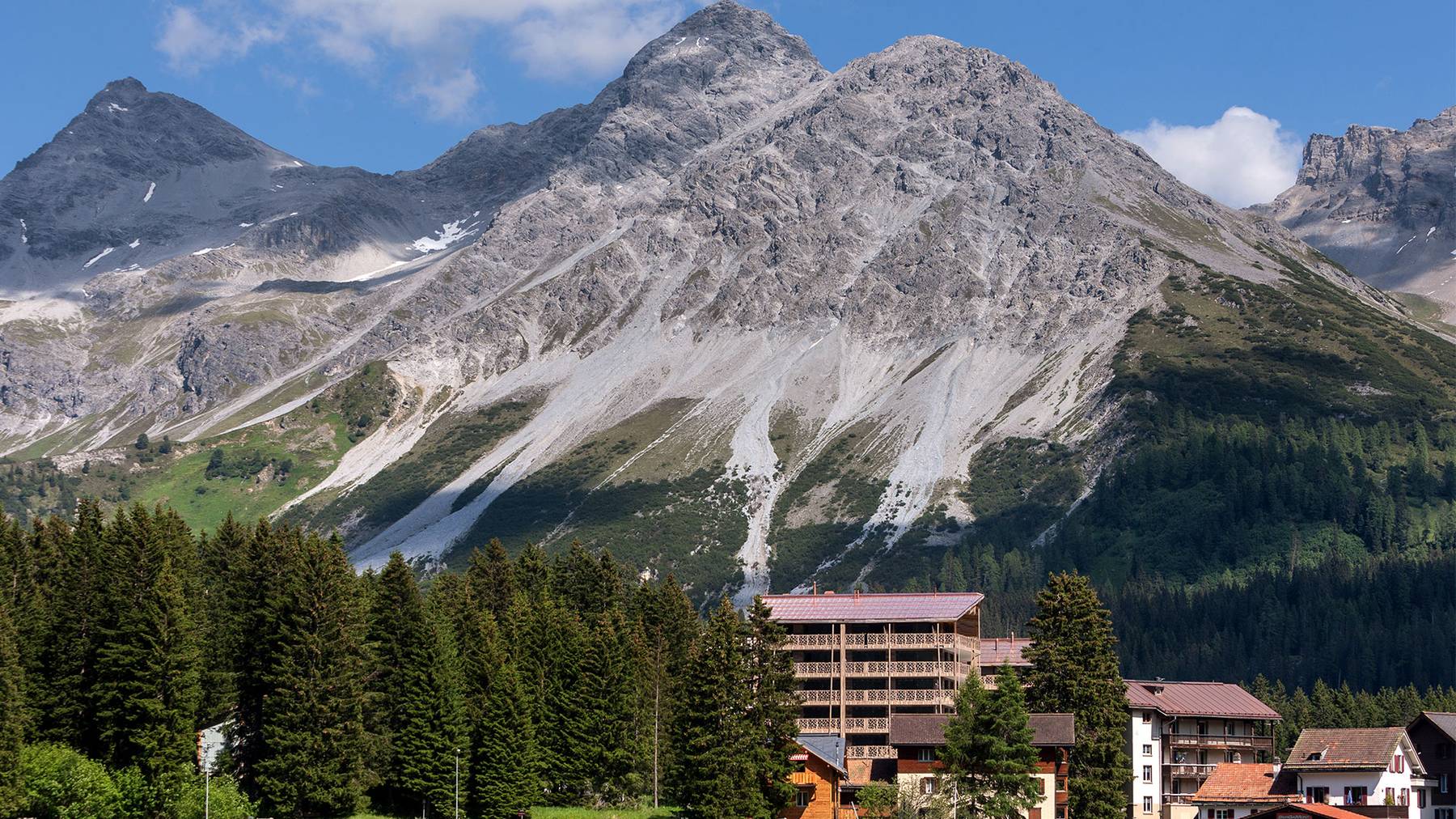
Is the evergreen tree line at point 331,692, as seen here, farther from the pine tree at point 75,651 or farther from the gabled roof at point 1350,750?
the gabled roof at point 1350,750

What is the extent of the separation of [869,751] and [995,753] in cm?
2669

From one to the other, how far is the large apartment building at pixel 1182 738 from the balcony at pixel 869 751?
16.3 metres

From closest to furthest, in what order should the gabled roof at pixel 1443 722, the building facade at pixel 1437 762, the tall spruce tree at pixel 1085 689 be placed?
1. the tall spruce tree at pixel 1085 689
2. the building facade at pixel 1437 762
3. the gabled roof at pixel 1443 722

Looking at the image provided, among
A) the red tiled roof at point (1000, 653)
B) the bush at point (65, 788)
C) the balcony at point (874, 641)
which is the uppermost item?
the balcony at point (874, 641)

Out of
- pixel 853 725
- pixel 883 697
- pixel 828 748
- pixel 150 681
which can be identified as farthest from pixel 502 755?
pixel 883 697

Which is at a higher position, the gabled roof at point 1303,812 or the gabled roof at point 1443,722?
the gabled roof at point 1443,722

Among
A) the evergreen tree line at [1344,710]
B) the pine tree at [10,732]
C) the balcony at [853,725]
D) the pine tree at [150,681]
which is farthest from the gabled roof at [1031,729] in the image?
the evergreen tree line at [1344,710]

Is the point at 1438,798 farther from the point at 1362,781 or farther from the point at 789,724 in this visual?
→ the point at 789,724

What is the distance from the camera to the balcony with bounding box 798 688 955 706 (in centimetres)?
13462

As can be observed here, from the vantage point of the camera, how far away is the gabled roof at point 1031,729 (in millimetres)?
111625

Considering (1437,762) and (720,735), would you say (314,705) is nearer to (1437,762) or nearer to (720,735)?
(720,735)

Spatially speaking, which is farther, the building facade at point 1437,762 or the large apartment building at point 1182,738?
the large apartment building at point 1182,738

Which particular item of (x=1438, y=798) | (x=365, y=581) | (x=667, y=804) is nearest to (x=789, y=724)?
(x=667, y=804)

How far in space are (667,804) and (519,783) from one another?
15.3 metres
